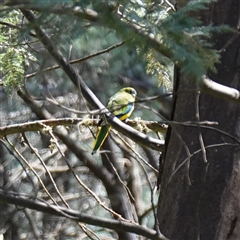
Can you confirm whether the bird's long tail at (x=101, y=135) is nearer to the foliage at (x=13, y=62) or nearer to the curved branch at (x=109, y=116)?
the foliage at (x=13, y=62)

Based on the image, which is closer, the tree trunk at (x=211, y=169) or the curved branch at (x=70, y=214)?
the curved branch at (x=70, y=214)

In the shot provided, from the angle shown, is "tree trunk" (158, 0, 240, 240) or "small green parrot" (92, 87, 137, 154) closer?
"tree trunk" (158, 0, 240, 240)

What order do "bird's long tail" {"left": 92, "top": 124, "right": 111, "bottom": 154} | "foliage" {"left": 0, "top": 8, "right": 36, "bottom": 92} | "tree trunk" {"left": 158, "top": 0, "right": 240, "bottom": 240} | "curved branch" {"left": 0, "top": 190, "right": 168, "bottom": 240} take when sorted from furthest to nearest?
"bird's long tail" {"left": 92, "top": 124, "right": 111, "bottom": 154}, "foliage" {"left": 0, "top": 8, "right": 36, "bottom": 92}, "tree trunk" {"left": 158, "top": 0, "right": 240, "bottom": 240}, "curved branch" {"left": 0, "top": 190, "right": 168, "bottom": 240}

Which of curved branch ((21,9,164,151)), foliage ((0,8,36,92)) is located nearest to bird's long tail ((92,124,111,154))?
foliage ((0,8,36,92))

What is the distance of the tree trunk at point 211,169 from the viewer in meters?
2.11

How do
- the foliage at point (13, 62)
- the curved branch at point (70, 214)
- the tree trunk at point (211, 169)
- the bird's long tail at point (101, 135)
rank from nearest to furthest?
the curved branch at point (70, 214), the tree trunk at point (211, 169), the foliage at point (13, 62), the bird's long tail at point (101, 135)

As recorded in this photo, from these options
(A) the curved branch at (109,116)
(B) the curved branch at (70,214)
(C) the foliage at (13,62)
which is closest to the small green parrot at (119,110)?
(C) the foliage at (13,62)

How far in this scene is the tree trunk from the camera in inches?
83.2

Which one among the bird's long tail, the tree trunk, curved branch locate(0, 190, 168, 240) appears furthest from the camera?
the bird's long tail

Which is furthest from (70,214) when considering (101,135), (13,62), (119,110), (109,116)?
(119,110)

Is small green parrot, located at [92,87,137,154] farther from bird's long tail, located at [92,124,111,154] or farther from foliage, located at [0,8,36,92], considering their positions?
foliage, located at [0,8,36,92]

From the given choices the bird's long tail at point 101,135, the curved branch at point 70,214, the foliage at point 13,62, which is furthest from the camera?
the bird's long tail at point 101,135

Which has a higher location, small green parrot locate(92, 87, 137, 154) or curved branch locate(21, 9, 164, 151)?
curved branch locate(21, 9, 164, 151)

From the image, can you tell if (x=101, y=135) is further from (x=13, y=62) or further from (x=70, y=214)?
(x=70, y=214)
